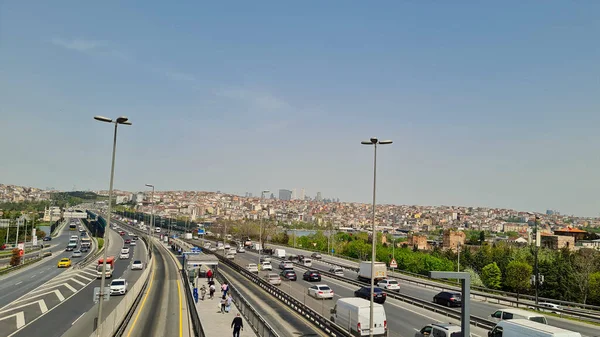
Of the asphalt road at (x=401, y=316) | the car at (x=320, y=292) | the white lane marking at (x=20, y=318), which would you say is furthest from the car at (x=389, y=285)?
the white lane marking at (x=20, y=318)

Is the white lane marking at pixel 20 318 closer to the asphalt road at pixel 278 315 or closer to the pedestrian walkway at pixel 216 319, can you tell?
the pedestrian walkway at pixel 216 319

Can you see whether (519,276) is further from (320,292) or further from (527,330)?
(527,330)

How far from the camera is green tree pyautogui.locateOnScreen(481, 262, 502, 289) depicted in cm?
5803

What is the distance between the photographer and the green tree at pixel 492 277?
2285 inches

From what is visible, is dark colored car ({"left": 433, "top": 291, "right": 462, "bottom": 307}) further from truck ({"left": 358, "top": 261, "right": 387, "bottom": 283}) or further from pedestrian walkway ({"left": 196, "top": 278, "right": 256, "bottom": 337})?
pedestrian walkway ({"left": 196, "top": 278, "right": 256, "bottom": 337})

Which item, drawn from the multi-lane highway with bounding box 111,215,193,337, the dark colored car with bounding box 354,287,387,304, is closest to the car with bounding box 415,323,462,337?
the dark colored car with bounding box 354,287,387,304

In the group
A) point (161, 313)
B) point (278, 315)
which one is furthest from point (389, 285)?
point (161, 313)

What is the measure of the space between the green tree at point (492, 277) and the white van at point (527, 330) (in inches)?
1686

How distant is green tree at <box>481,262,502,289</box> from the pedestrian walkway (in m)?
42.0

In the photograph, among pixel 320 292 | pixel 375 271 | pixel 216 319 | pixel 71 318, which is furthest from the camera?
pixel 375 271

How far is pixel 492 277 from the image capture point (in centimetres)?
5844

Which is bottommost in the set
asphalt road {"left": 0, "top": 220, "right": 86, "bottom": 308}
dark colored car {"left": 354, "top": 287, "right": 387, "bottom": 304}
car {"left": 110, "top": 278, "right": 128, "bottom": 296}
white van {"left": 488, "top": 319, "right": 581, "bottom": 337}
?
asphalt road {"left": 0, "top": 220, "right": 86, "bottom": 308}

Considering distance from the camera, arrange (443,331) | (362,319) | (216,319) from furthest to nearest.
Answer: (216,319) < (362,319) < (443,331)

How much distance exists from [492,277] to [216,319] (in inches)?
1840
